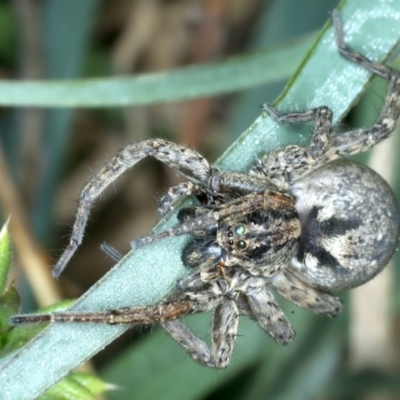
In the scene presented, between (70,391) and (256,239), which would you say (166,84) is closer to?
(256,239)

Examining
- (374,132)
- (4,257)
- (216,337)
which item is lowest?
(216,337)

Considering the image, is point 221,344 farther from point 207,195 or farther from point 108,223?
point 108,223

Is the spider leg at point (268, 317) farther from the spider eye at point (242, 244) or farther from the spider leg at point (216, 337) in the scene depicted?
the spider eye at point (242, 244)

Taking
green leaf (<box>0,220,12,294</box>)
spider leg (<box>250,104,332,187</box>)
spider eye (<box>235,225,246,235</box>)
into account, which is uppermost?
spider leg (<box>250,104,332,187</box>)

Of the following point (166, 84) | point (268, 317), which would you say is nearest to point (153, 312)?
point (268, 317)

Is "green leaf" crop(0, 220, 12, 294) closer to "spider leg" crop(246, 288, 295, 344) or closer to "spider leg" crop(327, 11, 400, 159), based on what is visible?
"spider leg" crop(246, 288, 295, 344)

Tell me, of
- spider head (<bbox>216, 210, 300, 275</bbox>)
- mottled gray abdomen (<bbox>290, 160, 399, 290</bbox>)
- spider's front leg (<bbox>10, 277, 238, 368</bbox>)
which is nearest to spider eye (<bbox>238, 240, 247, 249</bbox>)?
spider head (<bbox>216, 210, 300, 275</bbox>)
